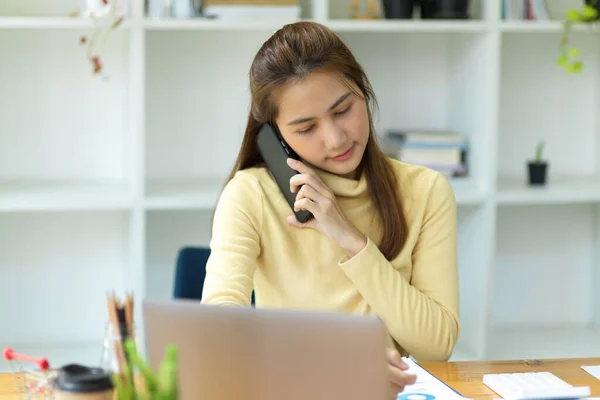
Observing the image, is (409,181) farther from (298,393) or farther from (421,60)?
(421,60)

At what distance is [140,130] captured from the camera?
8.39ft

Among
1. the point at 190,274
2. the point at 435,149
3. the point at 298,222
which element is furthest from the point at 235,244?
the point at 435,149

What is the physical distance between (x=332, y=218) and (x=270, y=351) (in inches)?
28.8

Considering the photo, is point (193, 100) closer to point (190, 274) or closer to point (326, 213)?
point (190, 274)

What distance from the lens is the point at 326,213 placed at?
1695 mm

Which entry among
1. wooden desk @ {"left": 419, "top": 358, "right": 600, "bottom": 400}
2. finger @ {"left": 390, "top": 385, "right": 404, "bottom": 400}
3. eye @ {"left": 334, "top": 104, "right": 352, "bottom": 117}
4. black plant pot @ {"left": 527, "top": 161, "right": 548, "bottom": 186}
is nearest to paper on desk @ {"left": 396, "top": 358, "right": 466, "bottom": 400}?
wooden desk @ {"left": 419, "top": 358, "right": 600, "bottom": 400}

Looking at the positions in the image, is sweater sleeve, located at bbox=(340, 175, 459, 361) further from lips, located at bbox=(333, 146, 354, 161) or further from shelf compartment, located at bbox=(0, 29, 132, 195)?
shelf compartment, located at bbox=(0, 29, 132, 195)

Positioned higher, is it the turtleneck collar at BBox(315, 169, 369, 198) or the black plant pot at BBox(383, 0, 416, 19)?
the black plant pot at BBox(383, 0, 416, 19)

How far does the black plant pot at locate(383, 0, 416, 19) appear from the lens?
270 cm

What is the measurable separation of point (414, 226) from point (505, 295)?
1.47 m

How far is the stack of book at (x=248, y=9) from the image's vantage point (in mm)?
2574

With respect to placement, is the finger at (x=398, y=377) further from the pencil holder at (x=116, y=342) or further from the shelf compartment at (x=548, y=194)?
the shelf compartment at (x=548, y=194)

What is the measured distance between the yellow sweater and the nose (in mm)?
180

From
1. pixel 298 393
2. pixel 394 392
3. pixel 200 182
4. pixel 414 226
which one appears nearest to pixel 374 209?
pixel 414 226
